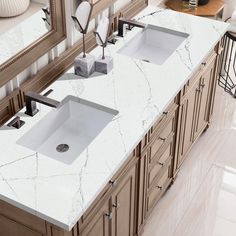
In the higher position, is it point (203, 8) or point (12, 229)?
point (203, 8)

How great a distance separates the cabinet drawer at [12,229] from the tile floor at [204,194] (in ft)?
3.35

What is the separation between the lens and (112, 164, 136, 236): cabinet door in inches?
97.3

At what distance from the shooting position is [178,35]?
3.23 metres

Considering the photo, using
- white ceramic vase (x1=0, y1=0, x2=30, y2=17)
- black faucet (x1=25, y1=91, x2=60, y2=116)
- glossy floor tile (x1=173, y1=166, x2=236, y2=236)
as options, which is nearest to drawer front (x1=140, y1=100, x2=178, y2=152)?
black faucet (x1=25, y1=91, x2=60, y2=116)

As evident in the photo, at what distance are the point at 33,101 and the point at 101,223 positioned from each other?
2.10 ft

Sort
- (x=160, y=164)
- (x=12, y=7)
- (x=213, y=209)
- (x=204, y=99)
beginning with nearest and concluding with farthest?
(x=12, y=7) < (x=160, y=164) < (x=213, y=209) < (x=204, y=99)

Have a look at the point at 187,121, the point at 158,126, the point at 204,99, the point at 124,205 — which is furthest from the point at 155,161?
the point at 204,99

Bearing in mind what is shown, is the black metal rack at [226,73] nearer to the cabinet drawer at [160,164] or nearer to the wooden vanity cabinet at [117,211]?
the cabinet drawer at [160,164]

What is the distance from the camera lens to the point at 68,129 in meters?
2.65

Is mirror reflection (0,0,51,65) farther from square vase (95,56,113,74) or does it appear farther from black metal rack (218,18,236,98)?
black metal rack (218,18,236,98)

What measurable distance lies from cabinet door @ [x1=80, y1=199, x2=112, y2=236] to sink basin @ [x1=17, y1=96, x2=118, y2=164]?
10.7 inches

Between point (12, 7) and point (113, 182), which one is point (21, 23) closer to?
point (12, 7)

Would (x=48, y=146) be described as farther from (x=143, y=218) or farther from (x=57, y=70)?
(x=143, y=218)

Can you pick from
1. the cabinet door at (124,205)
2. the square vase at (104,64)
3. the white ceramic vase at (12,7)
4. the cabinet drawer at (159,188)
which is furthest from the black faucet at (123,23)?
the cabinet door at (124,205)
